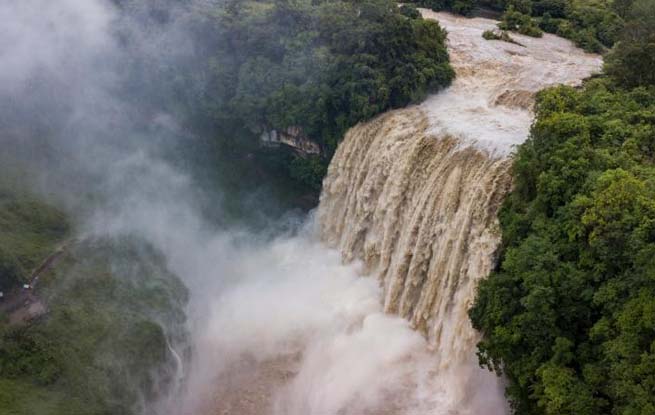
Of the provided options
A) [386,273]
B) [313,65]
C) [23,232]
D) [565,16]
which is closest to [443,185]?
[386,273]

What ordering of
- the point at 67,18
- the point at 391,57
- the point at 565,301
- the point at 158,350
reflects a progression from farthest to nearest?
the point at 67,18 < the point at 391,57 < the point at 158,350 < the point at 565,301

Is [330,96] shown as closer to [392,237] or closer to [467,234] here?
[392,237]

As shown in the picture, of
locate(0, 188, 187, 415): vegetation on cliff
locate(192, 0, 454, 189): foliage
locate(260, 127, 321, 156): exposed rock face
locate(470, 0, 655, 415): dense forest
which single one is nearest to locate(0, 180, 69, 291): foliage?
locate(0, 188, 187, 415): vegetation on cliff

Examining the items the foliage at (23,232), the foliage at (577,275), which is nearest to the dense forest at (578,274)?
the foliage at (577,275)

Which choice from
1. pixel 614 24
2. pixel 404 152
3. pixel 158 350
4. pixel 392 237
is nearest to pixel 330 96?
pixel 404 152

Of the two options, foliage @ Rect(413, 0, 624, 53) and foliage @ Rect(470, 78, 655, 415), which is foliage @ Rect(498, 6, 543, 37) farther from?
foliage @ Rect(470, 78, 655, 415)

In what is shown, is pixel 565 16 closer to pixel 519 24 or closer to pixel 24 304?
pixel 519 24

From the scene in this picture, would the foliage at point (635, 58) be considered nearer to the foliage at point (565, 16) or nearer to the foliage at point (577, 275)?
the foliage at point (577, 275)
